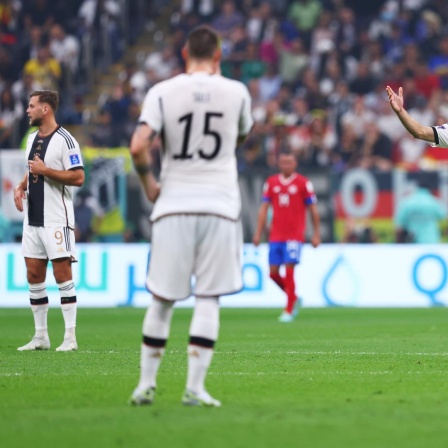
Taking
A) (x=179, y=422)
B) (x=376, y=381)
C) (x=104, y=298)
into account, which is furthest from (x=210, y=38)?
(x=104, y=298)

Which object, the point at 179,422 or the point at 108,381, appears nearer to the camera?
the point at 179,422

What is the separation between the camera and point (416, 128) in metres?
10.1

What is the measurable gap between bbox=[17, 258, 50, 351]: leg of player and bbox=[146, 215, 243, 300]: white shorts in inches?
186

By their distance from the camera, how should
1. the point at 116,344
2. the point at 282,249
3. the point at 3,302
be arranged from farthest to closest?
the point at 3,302, the point at 282,249, the point at 116,344

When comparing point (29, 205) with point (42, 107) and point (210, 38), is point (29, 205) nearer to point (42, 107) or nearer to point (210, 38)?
point (42, 107)

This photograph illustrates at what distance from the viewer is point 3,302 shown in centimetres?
2070

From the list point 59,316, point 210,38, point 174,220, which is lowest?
point 59,316

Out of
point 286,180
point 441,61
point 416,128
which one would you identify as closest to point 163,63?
point 441,61

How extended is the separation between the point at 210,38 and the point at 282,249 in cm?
1057

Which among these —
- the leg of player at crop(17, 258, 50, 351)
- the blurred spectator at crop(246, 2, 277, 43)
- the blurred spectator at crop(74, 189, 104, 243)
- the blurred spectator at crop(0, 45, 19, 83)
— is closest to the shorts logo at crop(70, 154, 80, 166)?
the leg of player at crop(17, 258, 50, 351)

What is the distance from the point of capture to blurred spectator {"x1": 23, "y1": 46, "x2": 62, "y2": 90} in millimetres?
27250

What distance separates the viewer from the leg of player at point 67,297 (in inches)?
460

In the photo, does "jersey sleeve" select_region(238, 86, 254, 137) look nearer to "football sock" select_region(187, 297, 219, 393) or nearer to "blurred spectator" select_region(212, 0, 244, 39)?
"football sock" select_region(187, 297, 219, 393)

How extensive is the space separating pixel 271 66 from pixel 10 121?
5928mm
